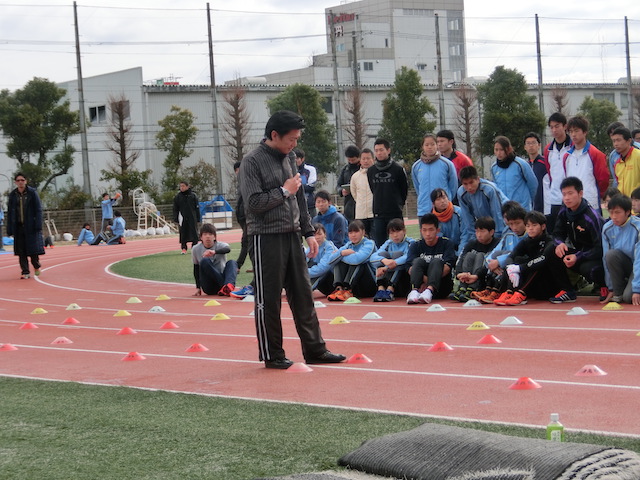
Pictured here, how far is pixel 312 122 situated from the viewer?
5800 centimetres

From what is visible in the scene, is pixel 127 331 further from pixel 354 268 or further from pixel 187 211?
pixel 187 211

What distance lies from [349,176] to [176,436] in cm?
1139

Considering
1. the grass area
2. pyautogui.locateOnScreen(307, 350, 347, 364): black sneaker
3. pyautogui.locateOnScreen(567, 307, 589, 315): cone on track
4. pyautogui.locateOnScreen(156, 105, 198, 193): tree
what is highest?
pyautogui.locateOnScreen(156, 105, 198, 193): tree

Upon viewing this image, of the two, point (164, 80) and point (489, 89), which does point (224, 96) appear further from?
point (489, 89)

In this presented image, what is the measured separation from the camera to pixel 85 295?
54.3ft

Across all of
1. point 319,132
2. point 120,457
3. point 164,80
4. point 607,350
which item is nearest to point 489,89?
point 319,132

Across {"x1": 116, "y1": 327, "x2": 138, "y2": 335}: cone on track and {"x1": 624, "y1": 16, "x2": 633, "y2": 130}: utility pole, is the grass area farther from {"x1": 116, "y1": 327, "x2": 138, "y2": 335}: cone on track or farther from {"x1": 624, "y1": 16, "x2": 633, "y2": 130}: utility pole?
{"x1": 624, "y1": 16, "x2": 633, "y2": 130}: utility pole

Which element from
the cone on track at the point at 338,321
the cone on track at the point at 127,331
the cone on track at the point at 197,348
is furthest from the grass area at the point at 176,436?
the cone on track at the point at 338,321

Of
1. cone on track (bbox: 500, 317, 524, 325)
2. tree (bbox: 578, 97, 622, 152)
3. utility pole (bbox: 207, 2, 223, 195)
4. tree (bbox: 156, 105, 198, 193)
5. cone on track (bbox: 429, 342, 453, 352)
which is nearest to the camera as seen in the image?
cone on track (bbox: 429, 342, 453, 352)

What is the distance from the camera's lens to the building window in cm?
6053

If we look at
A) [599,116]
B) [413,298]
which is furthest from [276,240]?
[599,116]

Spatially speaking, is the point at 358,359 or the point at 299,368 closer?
the point at 299,368

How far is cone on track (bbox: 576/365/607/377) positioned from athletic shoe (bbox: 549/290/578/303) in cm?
461

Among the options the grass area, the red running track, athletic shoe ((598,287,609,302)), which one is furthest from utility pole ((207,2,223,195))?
the grass area
